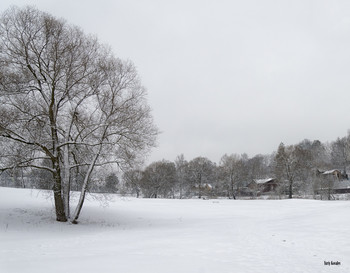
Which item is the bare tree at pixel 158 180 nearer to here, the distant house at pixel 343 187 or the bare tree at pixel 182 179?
the bare tree at pixel 182 179

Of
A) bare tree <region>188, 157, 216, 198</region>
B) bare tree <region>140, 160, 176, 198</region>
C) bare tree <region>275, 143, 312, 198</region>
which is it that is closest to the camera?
bare tree <region>275, 143, 312, 198</region>

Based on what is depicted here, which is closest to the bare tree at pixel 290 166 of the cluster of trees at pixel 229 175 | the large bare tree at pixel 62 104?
the cluster of trees at pixel 229 175

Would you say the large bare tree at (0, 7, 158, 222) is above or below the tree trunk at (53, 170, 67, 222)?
above

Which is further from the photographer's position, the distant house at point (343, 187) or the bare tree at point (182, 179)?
the bare tree at point (182, 179)

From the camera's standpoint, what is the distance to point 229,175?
74938 mm

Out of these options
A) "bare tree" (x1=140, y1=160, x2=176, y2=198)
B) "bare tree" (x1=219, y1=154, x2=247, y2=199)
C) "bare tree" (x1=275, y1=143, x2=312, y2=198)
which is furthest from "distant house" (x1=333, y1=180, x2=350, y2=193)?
"bare tree" (x1=140, y1=160, x2=176, y2=198)

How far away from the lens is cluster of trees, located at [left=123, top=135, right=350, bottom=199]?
207ft

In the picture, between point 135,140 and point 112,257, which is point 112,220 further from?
point 112,257

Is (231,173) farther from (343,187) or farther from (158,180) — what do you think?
(343,187)

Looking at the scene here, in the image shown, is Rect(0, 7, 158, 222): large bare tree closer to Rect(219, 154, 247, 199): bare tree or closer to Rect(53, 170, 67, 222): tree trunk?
Rect(53, 170, 67, 222): tree trunk

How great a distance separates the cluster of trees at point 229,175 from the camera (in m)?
63.2

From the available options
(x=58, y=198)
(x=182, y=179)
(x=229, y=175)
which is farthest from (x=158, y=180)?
(x=58, y=198)

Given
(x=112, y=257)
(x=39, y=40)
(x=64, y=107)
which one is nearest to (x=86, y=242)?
(x=112, y=257)

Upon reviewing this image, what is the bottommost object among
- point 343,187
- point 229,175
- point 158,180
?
point 343,187
